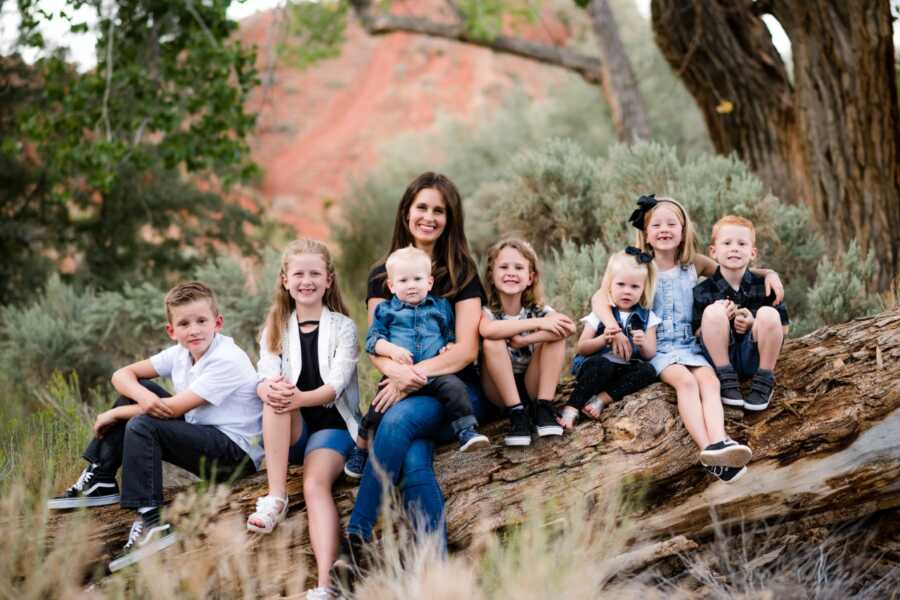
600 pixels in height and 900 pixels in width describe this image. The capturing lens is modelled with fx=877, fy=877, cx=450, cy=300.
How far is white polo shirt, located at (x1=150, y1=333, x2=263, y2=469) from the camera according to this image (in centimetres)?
404

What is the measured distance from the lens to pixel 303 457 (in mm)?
4145

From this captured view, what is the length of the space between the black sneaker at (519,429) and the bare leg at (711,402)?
0.78 meters

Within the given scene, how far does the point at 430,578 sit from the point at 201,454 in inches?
58.3

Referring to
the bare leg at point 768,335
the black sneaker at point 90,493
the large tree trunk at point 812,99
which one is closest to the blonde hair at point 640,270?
the bare leg at point 768,335

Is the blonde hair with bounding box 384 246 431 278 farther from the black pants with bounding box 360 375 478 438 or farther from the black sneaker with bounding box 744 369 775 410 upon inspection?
the black sneaker with bounding box 744 369 775 410

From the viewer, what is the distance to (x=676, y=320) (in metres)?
4.25

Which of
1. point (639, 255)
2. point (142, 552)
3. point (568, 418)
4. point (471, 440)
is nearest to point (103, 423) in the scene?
point (142, 552)

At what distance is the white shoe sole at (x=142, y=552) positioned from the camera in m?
3.65

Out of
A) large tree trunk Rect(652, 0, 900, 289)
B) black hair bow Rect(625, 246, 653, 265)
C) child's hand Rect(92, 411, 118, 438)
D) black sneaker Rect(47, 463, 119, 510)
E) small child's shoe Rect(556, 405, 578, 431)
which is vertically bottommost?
small child's shoe Rect(556, 405, 578, 431)

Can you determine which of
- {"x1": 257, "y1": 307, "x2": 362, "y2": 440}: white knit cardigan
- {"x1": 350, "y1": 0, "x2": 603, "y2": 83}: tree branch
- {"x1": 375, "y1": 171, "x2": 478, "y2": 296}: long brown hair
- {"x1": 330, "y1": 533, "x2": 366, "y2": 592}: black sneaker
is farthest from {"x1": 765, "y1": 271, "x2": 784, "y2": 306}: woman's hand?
{"x1": 350, "y1": 0, "x2": 603, "y2": 83}: tree branch

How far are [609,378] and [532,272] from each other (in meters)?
0.65

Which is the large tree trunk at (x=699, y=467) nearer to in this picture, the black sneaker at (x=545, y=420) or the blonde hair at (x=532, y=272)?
the black sneaker at (x=545, y=420)

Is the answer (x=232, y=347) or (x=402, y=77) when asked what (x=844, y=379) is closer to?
(x=232, y=347)

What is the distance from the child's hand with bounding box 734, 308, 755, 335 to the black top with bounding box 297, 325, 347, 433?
1.90 metres
